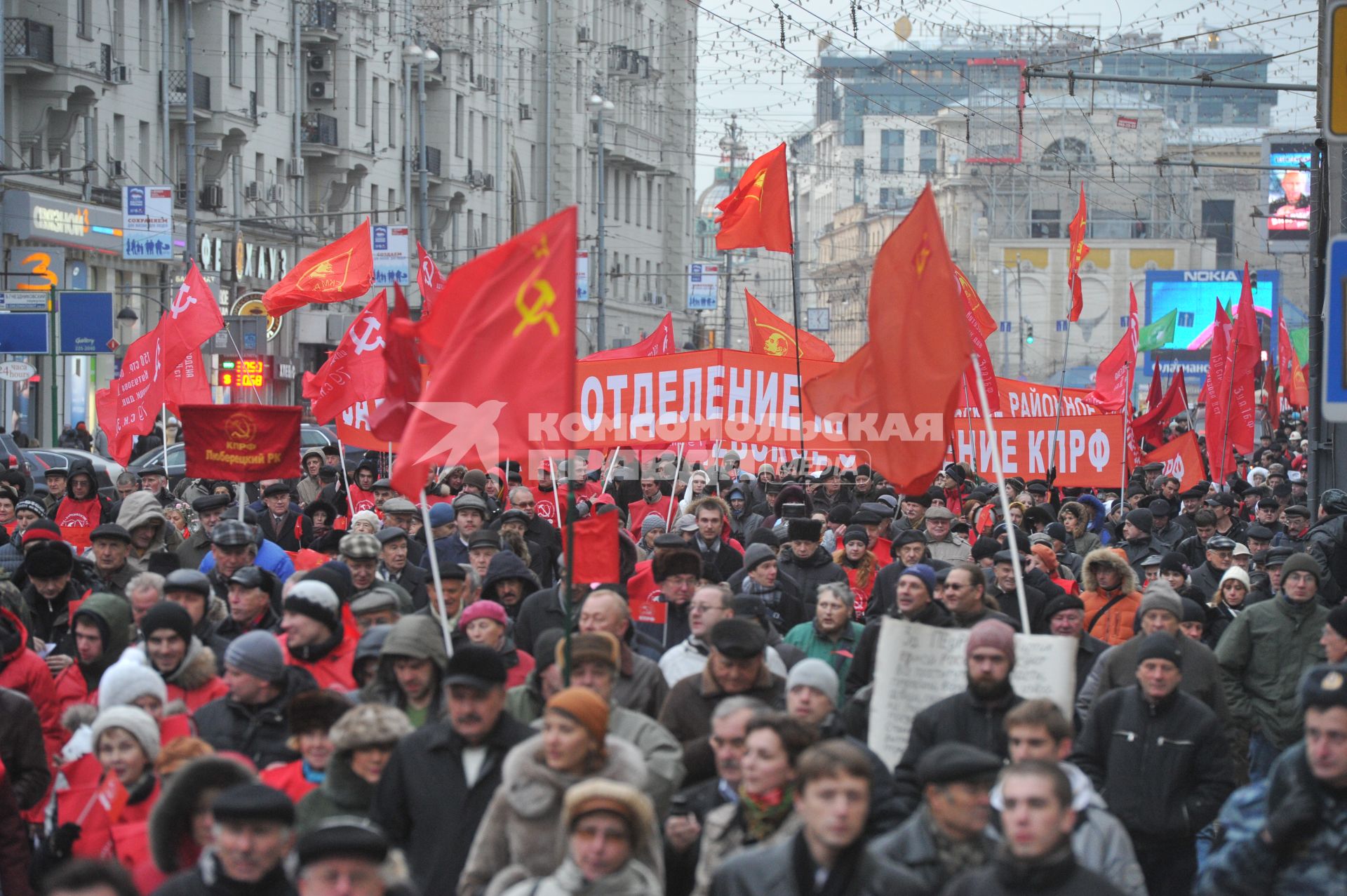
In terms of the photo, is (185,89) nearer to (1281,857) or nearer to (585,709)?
(585,709)

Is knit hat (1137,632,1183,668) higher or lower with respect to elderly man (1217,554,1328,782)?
higher

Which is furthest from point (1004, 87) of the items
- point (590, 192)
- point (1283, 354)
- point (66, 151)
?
point (66, 151)

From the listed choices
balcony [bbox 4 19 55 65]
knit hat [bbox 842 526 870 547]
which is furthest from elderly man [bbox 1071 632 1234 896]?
balcony [bbox 4 19 55 65]

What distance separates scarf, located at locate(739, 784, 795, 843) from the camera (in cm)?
559

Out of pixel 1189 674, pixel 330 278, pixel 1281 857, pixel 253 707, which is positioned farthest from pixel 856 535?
pixel 330 278

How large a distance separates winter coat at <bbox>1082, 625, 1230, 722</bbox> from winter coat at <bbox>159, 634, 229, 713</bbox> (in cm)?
348

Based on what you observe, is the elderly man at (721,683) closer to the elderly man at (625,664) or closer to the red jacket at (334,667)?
the elderly man at (625,664)

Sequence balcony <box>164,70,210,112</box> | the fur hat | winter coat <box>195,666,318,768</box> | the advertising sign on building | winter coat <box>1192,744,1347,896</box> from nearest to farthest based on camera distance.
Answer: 1. winter coat <box>1192,744,1347,896</box>
2. the fur hat
3. winter coat <box>195,666,318,768</box>
4. the advertising sign on building
5. balcony <box>164,70,210,112</box>

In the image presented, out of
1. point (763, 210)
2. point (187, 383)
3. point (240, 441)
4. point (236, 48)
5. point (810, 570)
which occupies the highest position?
point (236, 48)

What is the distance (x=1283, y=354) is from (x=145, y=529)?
101 feet

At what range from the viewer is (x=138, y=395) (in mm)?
17594

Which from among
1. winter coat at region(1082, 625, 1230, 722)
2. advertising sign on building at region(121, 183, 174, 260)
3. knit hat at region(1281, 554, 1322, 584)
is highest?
advertising sign on building at region(121, 183, 174, 260)

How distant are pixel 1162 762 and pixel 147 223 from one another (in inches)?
1081

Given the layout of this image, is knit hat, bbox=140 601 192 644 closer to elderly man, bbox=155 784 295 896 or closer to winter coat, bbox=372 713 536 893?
winter coat, bbox=372 713 536 893
